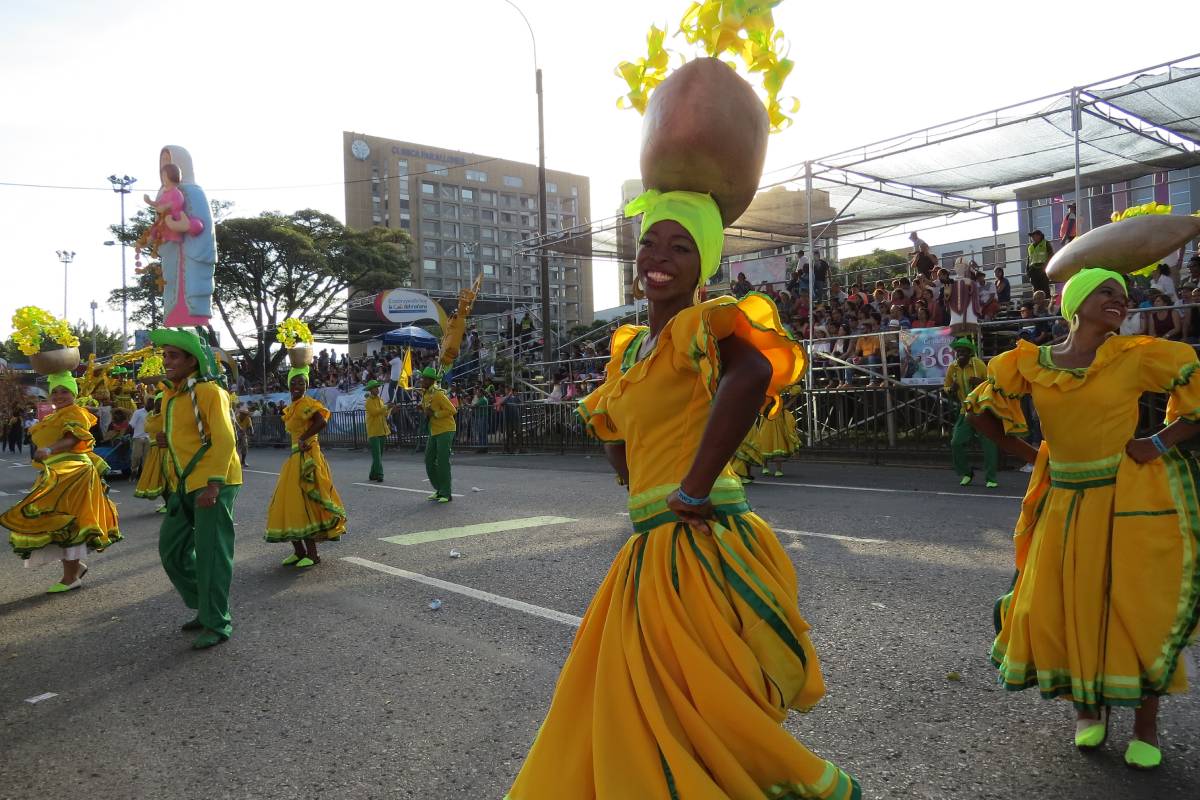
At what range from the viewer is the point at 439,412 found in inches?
468

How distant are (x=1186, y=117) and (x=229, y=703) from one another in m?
15.4

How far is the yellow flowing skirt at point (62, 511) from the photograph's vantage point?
6.93 meters

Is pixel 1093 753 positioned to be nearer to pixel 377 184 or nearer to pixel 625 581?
pixel 625 581

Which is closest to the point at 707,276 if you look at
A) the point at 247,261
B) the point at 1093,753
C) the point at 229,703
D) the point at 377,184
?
the point at 1093,753

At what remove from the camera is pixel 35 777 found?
341 cm

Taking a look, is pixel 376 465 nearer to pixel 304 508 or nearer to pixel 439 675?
pixel 304 508

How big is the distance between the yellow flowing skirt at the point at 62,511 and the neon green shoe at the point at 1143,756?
7.34 m

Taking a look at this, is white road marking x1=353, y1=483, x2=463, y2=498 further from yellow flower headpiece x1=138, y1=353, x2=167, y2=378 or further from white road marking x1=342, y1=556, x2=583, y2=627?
white road marking x1=342, y1=556, x2=583, y2=627

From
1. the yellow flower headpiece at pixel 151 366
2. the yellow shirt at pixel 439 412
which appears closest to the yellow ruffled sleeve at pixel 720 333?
the yellow shirt at pixel 439 412

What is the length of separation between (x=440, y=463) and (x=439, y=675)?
24.4ft

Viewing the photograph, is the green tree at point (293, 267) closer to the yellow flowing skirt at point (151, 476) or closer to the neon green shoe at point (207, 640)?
the yellow flowing skirt at point (151, 476)

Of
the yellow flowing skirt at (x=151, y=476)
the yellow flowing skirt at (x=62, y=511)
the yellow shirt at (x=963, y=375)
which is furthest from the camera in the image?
the yellow flowing skirt at (x=151, y=476)

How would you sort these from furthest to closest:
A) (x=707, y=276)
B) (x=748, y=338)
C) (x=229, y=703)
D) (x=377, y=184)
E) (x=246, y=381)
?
(x=377, y=184), (x=246, y=381), (x=229, y=703), (x=707, y=276), (x=748, y=338)

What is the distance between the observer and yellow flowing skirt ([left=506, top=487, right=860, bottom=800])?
→ 196 centimetres
